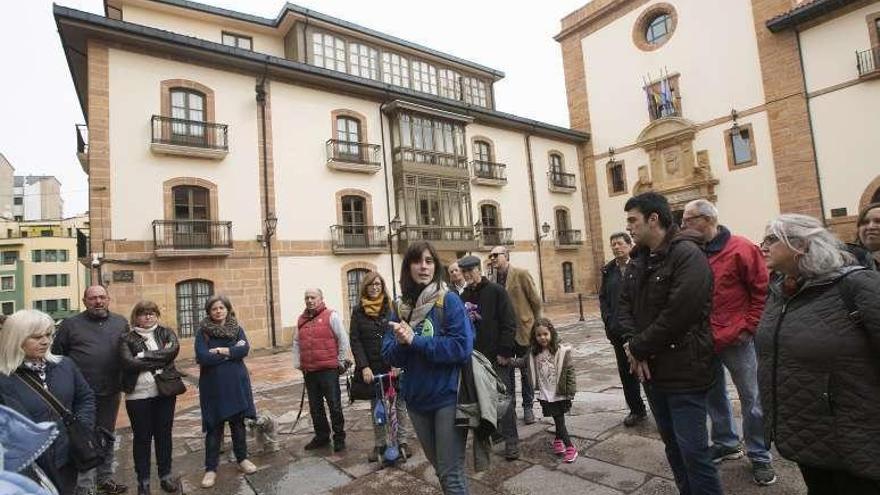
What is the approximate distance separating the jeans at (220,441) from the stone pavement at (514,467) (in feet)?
0.52

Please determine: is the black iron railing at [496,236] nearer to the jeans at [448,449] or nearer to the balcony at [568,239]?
the balcony at [568,239]

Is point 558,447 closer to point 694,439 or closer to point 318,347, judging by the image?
point 694,439

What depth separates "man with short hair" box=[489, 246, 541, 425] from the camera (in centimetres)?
467

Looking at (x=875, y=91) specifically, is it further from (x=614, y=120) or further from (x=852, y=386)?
(x=852, y=386)

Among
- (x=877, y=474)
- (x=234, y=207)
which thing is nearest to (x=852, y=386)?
(x=877, y=474)

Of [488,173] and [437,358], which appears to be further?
[488,173]

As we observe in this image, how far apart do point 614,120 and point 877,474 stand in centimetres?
2340

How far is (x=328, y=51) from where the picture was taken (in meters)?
18.8

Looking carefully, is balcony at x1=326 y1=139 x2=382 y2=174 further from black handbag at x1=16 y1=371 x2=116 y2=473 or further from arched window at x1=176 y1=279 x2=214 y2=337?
black handbag at x1=16 y1=371 x2=116 y2=473

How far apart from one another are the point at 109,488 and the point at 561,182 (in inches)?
854

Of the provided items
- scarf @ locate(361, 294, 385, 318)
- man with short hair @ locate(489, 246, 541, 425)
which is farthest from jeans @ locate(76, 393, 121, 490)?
man with short hair @ locate(489, 246, 541, 425)

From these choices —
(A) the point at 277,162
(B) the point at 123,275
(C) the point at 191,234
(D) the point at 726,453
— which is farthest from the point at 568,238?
(D) the point at 726,453

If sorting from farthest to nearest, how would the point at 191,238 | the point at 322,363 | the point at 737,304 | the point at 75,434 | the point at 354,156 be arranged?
the point at 354,156 < the point at 191,238 < the point at 322,363 < the point at 737,304 < the point at 75,434

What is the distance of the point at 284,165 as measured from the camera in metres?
15.2
